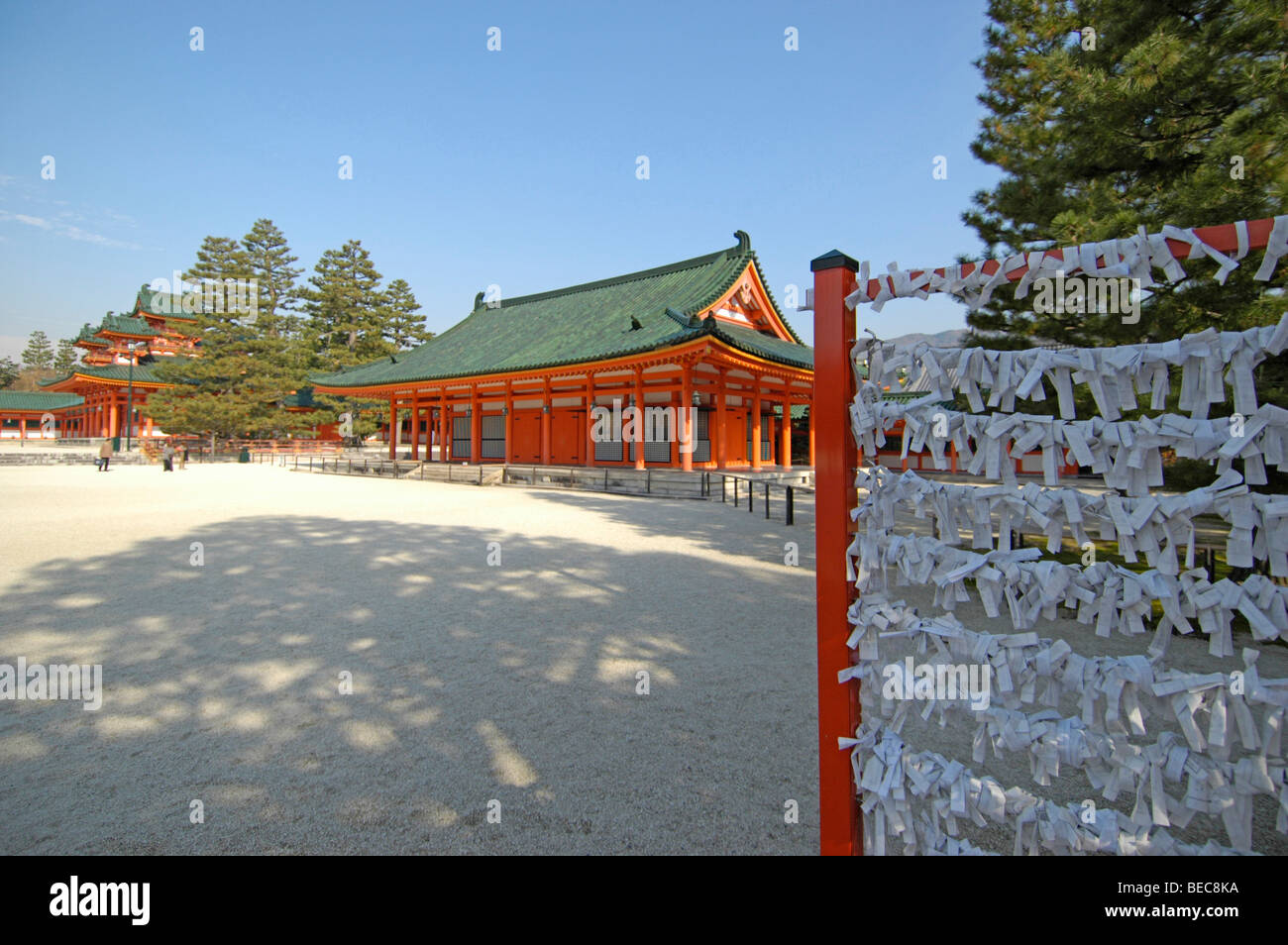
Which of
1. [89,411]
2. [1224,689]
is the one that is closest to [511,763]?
[1224,689]

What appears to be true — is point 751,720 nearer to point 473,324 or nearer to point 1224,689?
point 1224,689

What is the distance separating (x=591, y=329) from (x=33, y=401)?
53.4 metres

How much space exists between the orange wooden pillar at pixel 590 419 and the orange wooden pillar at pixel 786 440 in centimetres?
694

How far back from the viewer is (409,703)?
11.3 feet

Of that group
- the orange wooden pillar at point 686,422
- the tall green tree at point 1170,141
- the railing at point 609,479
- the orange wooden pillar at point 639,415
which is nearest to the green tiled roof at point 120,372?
the railing at point 609,479

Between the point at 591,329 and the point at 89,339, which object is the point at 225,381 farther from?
the point at 591,329

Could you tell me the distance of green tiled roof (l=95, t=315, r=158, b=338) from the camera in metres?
38.2

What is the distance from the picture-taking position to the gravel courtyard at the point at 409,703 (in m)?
2.38

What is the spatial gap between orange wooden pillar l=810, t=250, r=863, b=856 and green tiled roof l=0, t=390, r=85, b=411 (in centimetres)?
6288

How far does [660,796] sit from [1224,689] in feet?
6.58

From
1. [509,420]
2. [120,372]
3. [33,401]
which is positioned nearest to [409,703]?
[509,420]

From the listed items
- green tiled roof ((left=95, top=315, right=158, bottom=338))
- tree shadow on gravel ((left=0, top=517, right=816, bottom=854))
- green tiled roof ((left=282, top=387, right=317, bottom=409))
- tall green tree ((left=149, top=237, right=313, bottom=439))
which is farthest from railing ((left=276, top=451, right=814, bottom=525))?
green tiled roof ((left=95, top=315, right=158, bottom=338))

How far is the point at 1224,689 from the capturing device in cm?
129

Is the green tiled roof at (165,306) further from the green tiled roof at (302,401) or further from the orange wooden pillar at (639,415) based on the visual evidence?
the orange wooden pillar at (639,415)
